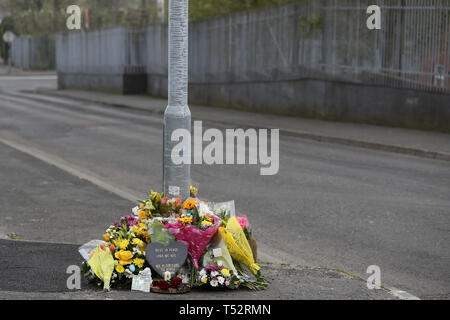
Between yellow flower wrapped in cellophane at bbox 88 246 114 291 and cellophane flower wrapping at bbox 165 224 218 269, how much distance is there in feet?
1.76

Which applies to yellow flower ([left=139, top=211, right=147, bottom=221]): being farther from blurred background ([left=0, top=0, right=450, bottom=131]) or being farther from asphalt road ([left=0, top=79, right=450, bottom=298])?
blurred background ([left=0, top=0, right=450, bottom=131])

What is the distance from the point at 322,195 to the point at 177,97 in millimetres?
4796

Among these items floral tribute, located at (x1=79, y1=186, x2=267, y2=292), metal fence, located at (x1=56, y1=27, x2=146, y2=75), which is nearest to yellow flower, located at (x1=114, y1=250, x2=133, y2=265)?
floral tribute, located at (x1=79, y1=186, x2=267, y2=292)

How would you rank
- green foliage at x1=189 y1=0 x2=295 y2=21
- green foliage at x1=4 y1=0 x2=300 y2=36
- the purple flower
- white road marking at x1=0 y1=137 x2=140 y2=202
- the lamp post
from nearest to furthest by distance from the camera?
the purple flower
the lamp post
white road marking at x1=0 y1=137 x2=140 y2=202
green foliage at x1=189 y1=0 x2=295 y2=21
green foliage at x1=4 y1=0 x2=300 y2=36

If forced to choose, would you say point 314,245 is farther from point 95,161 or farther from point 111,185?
point 95,161

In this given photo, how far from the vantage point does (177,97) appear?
653 centimetres

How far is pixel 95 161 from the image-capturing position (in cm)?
1432

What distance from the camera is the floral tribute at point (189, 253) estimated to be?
568cm

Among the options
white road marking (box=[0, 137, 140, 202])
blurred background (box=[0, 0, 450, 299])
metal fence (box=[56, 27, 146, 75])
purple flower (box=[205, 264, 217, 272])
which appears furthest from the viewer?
metal fence (box=[56, 27, 146, 75])

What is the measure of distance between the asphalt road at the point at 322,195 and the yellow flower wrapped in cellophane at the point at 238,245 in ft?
4.94

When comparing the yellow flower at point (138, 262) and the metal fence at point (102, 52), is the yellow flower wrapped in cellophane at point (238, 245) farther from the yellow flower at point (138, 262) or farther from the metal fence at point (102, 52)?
the metal fence at point (102, 52)

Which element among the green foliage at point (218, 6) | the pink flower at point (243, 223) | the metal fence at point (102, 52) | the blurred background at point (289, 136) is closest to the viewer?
the pink flower at point (243, 223)

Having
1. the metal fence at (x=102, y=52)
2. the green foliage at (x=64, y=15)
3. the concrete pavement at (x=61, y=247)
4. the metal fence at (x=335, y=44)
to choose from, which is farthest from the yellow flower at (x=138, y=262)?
the green foliage at (x=64, y=15)

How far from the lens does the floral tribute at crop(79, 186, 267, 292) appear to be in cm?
568
